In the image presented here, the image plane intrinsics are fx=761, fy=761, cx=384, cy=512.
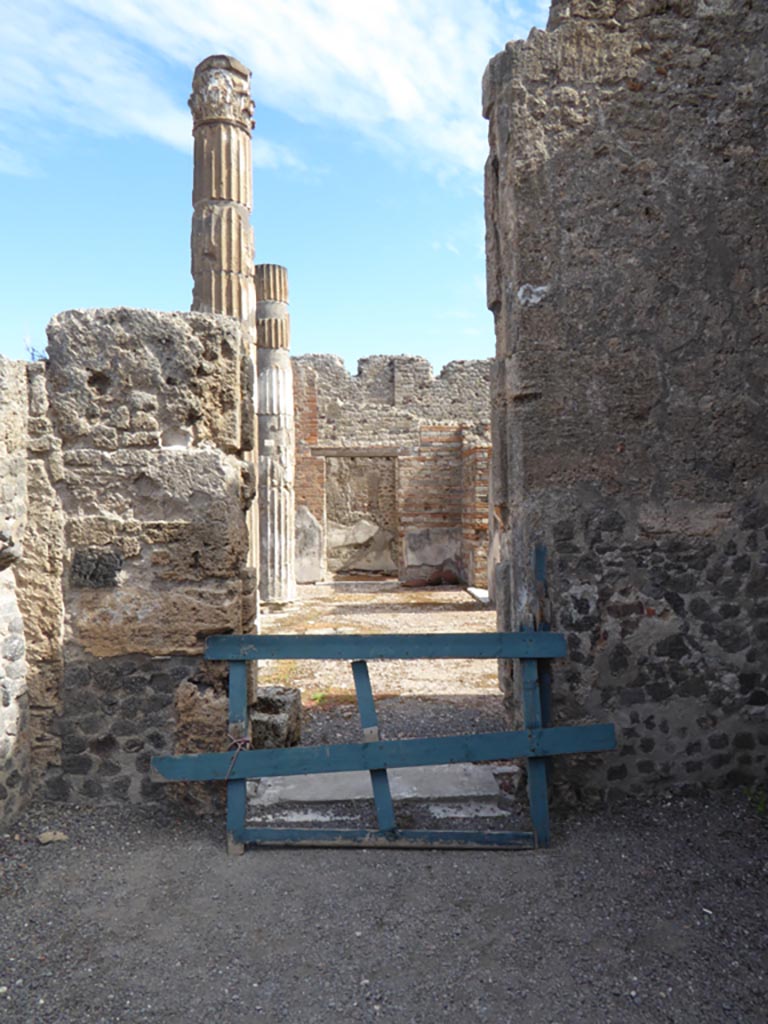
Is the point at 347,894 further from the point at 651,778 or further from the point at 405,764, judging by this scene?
the point at 651,778

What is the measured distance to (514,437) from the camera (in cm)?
349

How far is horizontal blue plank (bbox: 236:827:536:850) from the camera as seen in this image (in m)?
3.03

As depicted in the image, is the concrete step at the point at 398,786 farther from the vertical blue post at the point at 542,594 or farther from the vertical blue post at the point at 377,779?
the vertical blue post at the point at 542,594

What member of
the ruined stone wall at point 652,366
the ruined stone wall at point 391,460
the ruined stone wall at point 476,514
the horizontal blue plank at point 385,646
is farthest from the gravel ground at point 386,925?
the ruined stone wall at point 391,460

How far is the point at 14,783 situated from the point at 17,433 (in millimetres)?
1427

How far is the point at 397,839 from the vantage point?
3.03 meters

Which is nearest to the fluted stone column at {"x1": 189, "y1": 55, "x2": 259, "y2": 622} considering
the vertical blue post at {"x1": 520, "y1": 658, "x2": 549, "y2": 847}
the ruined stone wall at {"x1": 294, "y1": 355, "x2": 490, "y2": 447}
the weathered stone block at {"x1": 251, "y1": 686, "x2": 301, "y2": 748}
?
the weathered stone block at {"x1": 251, "y1": 686, "x2": 301, "y2": 748}

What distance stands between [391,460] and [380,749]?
1463 cm

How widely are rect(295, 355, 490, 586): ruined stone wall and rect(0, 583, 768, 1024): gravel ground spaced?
8.57 m

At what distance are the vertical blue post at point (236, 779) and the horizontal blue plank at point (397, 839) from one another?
0.09ft

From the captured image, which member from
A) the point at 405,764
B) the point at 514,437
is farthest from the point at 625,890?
the point at 514,437

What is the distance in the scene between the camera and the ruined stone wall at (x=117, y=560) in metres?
3.21

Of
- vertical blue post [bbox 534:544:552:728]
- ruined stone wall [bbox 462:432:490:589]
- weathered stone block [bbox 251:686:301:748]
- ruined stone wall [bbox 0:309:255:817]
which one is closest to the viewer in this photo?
ruined stone wall [bbox 0:309:255:817]

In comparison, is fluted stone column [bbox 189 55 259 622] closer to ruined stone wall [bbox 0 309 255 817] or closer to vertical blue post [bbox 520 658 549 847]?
ruined stone wall [bbox 0 309 255 817]
